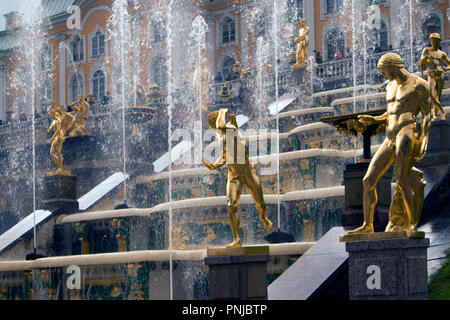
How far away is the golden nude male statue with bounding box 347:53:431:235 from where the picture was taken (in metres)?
10.9

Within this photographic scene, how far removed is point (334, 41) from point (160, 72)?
11.6 metres

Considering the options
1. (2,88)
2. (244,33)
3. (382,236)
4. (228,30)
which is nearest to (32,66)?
(2,88)

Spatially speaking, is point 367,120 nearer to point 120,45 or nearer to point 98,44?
point 98,44

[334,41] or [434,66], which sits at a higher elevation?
[334,41]

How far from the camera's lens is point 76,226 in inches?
803

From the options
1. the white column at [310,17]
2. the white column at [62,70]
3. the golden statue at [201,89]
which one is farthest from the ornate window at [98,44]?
the golden statue at [201,89]

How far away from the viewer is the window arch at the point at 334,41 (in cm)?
4688

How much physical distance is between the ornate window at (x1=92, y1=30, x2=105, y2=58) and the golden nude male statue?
4727cm

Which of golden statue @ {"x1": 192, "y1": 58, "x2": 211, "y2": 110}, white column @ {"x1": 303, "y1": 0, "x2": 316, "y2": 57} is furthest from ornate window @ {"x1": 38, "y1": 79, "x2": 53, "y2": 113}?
golden statue @ {"x1": 192, "y1": 58, "x2": 211, "y2": 110}

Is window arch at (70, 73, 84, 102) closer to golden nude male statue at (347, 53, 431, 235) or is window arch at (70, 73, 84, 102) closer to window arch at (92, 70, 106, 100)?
window arch at (92, 70, 106, 100)

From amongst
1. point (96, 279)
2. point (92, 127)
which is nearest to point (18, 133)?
point (92, 127)

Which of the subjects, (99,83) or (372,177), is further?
(99,83)

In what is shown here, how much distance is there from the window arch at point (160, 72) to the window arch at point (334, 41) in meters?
10.4

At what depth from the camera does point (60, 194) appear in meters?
22.2
